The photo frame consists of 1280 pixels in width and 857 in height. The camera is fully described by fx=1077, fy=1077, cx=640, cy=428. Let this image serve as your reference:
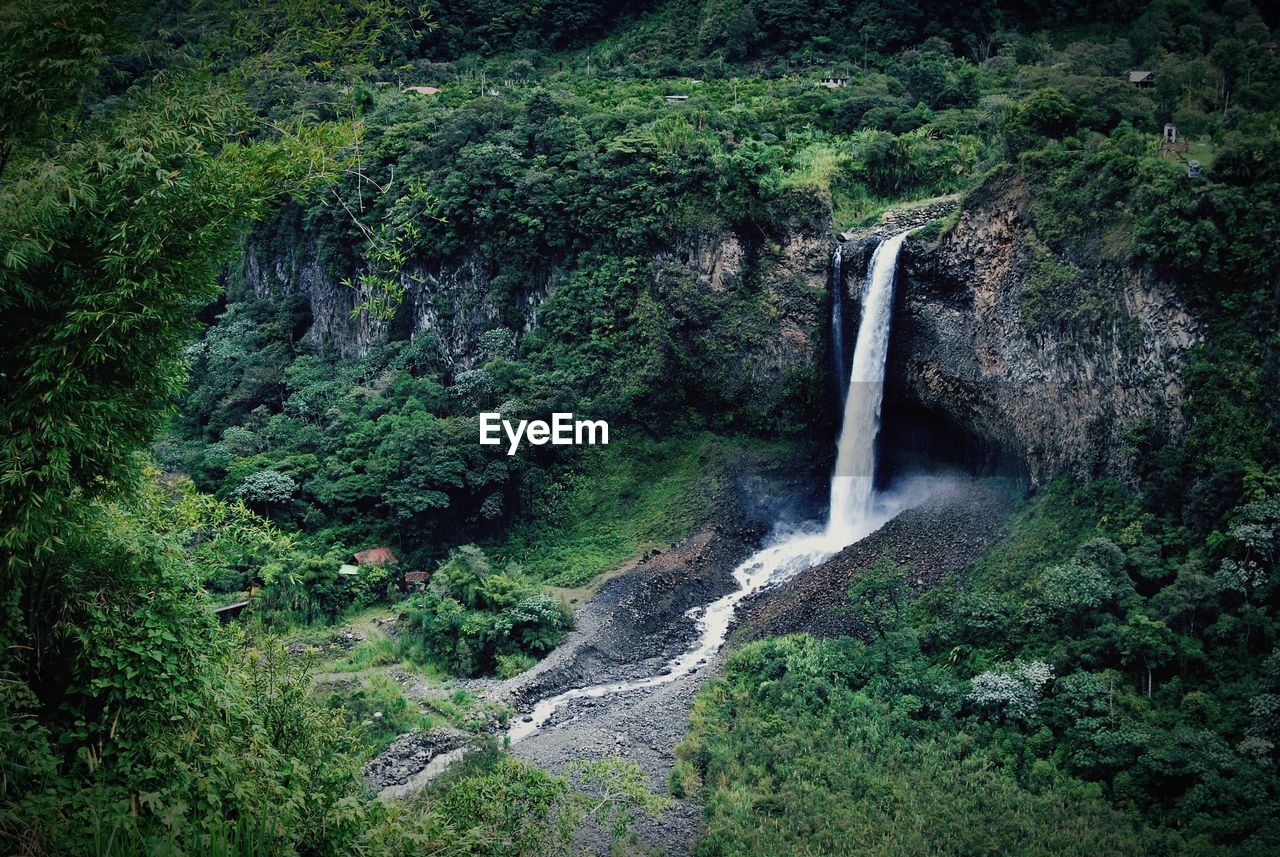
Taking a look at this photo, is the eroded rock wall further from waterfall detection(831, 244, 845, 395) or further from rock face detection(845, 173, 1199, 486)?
waterfall detection(831, 244, 845, 395)

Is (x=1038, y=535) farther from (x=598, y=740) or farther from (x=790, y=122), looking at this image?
(x=790, y=122)

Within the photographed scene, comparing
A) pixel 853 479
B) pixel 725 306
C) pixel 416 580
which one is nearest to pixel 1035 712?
pixel 853 479

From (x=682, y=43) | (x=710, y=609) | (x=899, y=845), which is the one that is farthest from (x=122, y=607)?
(x=682, y=43)

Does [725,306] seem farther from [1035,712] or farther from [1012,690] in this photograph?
[1035,712]

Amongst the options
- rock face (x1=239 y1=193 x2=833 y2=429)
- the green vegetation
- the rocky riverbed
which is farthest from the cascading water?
the green vegetation

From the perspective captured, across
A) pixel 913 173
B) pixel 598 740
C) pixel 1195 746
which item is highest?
pixel 913 173

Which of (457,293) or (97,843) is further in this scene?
(457,293)
